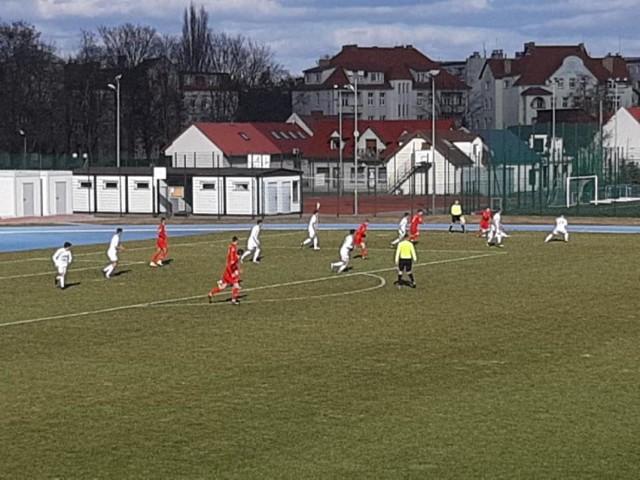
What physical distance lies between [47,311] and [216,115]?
109 m

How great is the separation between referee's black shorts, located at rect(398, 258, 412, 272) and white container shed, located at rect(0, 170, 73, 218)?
1625 inches

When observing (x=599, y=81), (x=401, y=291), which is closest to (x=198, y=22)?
(x=599, y=81)

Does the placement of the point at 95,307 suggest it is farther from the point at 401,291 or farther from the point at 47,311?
the point at 401,291

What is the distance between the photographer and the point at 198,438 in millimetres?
16516

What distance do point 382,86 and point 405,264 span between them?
118 meters

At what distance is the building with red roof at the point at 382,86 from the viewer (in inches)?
5901

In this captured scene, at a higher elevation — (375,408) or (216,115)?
(216,115)

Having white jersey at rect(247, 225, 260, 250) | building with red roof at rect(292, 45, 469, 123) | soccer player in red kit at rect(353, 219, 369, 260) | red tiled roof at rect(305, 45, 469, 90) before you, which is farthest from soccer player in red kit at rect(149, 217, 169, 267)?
red tiled roof at rect(305, 45, 469, 90)

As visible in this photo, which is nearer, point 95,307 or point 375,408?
point 375,408

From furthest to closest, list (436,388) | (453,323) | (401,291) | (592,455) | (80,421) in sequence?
(401,291) < (453,323) < (436,388) < (80,421) < (592,455)

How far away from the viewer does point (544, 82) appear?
14562 cm

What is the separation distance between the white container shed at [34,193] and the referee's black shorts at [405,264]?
41286 millimetres

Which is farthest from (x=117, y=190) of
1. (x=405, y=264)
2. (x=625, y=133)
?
(x=625, y=133)

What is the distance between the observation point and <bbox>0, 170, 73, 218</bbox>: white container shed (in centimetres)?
7094
